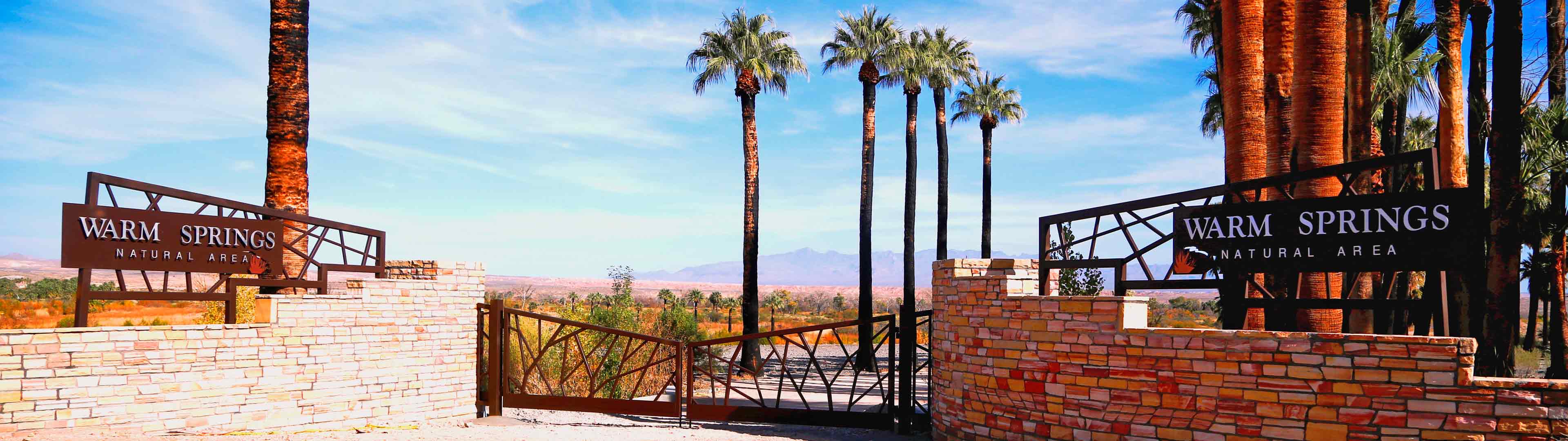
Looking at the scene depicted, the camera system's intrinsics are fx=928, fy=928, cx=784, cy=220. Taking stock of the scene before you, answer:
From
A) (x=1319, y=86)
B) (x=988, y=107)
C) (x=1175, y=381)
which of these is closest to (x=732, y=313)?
(x=988, y=107)

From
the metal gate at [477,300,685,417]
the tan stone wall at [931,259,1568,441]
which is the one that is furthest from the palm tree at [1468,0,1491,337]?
the metal gate at [477,300,685,417]

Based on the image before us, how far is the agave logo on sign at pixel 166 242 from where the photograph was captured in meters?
10.9

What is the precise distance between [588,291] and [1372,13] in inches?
5019

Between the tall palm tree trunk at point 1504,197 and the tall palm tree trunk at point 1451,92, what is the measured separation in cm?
101

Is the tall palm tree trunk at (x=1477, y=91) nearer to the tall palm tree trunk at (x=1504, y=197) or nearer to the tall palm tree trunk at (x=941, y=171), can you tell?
A: the tall palm tree trunk at (x=1504, y=197)

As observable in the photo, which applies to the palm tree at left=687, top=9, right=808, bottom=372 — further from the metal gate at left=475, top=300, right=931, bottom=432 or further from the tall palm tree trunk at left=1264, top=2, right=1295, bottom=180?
the tall palm tree trunk at left=1264, top=2, right=1295, bottom=180

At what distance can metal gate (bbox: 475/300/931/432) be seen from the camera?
12.7 metres

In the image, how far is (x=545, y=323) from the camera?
2134 cm

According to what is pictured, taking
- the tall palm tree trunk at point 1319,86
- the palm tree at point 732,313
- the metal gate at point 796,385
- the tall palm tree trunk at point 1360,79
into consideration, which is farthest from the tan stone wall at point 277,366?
the palm tree at point 732,313

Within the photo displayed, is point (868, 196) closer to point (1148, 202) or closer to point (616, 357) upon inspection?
point (616, 357)

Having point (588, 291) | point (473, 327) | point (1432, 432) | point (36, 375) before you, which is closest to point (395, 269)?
point (473, 327)

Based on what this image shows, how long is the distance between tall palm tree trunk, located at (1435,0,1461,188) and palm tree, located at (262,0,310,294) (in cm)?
1844

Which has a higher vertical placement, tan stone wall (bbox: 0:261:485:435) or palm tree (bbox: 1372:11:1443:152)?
palm tree (bbox: 1372:11:1443:152)

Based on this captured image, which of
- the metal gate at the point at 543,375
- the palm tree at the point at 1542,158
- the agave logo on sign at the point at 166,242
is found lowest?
the metal gate at the point at 543,375
